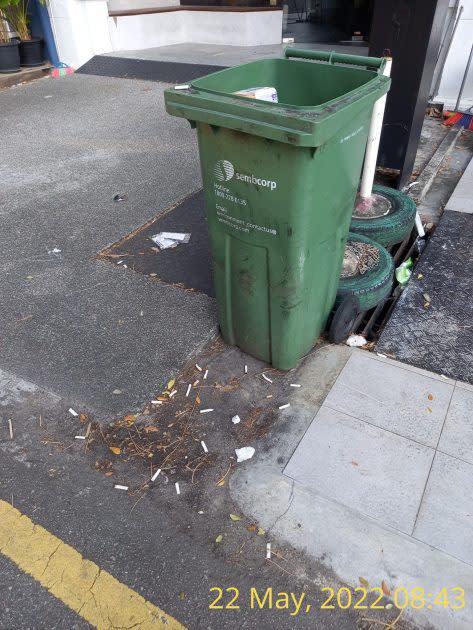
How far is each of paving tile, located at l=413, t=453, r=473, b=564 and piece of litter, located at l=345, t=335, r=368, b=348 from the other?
881 millimetres

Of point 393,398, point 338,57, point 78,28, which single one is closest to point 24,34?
point 78,28

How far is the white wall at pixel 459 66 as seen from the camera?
6.01 meters

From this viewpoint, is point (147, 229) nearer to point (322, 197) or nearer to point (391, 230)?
point (391, 230)

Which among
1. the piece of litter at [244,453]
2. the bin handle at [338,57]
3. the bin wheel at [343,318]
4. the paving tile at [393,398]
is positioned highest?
the bin handle at [338,57]

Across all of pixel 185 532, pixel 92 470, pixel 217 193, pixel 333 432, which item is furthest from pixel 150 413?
pixel 217 193

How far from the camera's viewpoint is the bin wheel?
2.86 meters

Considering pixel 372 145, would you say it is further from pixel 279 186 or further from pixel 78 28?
pixel 78 28

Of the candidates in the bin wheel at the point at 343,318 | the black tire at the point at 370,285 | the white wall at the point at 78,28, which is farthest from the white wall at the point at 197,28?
the bin wheel at the point at 343,318

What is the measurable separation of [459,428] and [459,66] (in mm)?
5908

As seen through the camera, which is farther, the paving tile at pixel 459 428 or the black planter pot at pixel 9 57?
the black planter pot at pixel 9 57

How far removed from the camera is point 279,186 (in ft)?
6.66

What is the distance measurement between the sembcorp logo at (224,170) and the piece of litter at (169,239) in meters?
1.79

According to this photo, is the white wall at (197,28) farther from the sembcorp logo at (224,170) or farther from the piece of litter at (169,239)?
the sembcorp logo at (224,170)

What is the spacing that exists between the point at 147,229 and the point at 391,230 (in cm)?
213
